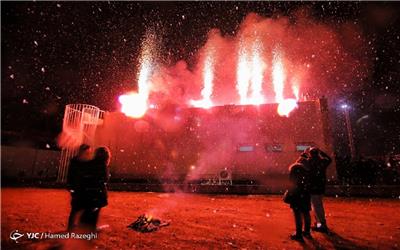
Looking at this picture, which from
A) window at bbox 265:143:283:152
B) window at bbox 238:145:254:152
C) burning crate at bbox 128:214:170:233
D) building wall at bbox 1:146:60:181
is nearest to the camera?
burning crate at bbox 128:214:170:233

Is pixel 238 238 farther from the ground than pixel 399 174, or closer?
closer

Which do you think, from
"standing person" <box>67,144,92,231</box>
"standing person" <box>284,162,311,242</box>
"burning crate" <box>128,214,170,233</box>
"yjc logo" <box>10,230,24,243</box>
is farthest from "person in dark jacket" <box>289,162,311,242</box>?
"yjc logo" <box>10,230,24,243</box>

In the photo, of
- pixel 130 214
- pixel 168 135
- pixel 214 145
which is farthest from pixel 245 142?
pixel 130 214

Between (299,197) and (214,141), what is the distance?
36.9 feet

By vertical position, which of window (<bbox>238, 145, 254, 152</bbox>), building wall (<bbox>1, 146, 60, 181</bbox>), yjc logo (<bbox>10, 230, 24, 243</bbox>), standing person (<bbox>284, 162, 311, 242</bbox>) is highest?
window (<bbox>238, 145, 254, 152</bbox>)

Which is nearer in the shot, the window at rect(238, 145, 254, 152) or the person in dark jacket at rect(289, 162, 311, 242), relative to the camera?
the person in dark jacket at rect(289, 162, 311, 242)

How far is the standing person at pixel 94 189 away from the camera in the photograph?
14.8 ft

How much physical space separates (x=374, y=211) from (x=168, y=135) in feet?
40.9

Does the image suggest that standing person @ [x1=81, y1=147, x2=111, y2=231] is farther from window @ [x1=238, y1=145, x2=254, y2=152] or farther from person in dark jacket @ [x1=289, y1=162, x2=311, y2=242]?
window @ [x1=238, y1=145, x2=254, y2=152]

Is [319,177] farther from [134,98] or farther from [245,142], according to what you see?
[134,98]

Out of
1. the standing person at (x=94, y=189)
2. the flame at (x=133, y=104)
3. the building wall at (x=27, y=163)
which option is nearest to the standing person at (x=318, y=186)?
the standing person at (x=94, y=189)

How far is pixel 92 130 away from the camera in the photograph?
16578 mm

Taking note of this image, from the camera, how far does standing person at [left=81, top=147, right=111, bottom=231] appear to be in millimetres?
4504

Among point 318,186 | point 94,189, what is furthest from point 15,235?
point 318,186
